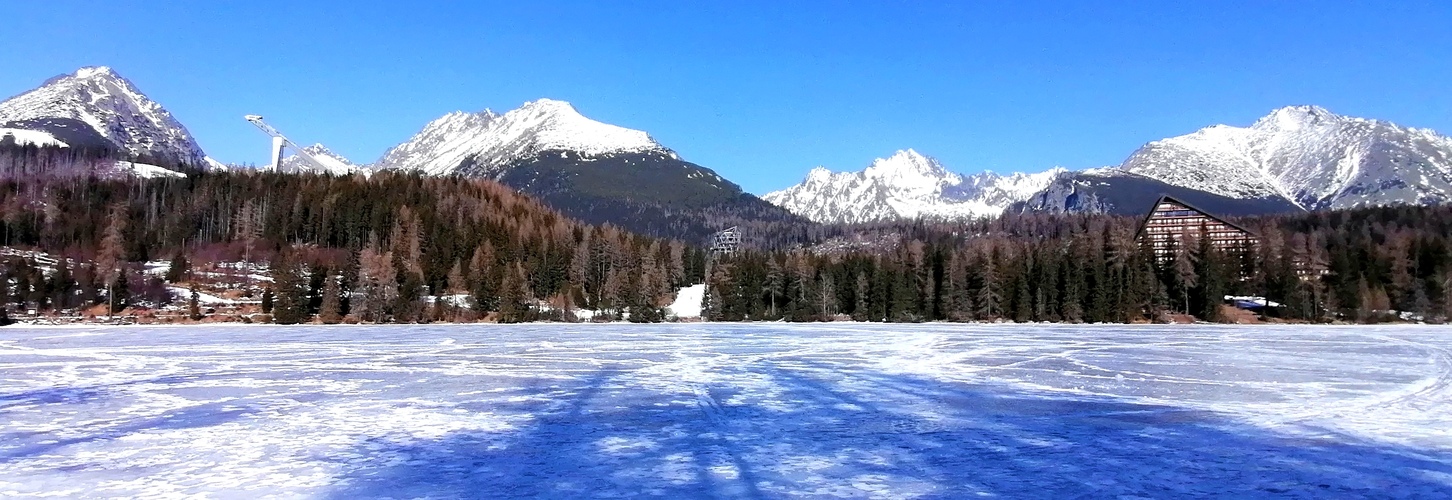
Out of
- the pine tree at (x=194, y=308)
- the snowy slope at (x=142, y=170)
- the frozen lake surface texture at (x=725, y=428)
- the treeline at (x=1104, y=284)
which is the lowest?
the frozen lake surface texture at (x=725, y=428)

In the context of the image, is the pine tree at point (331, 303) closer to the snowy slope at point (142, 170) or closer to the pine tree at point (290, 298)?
the pine tree at point (290, 298)

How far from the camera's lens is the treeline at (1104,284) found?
69750 mm

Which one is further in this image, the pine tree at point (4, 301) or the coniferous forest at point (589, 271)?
the coniferous forest at point (589, 271)

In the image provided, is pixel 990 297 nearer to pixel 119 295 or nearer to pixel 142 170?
pixel 119 295

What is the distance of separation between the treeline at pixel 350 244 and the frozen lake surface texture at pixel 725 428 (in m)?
48.2

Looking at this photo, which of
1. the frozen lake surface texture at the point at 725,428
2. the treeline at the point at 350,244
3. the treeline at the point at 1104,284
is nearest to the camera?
the frozen lake surface texture at the point at 725,428

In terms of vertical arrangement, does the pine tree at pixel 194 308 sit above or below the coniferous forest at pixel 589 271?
below

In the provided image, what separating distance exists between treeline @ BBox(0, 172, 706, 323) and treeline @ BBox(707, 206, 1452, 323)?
15.4m

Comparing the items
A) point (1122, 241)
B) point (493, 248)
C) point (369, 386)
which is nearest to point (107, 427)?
point (369, 386)

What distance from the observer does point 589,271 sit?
10819 centimetres

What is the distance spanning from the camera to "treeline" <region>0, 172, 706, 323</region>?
236ft

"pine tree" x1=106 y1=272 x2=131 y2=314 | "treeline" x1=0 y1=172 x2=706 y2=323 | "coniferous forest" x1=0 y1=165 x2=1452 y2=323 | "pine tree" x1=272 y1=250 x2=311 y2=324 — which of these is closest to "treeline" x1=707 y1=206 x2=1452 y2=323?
"coniferous forest" x1=0 y1=165 x2=1452 y2=323

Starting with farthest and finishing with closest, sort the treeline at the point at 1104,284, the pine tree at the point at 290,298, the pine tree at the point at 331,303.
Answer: the treeline at the point at 1104,284 < the pine tree at the point at 331,303 < the pine tree at the point at 290,298

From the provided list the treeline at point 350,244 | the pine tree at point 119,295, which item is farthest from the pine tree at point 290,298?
the pine tree at point 119,295
